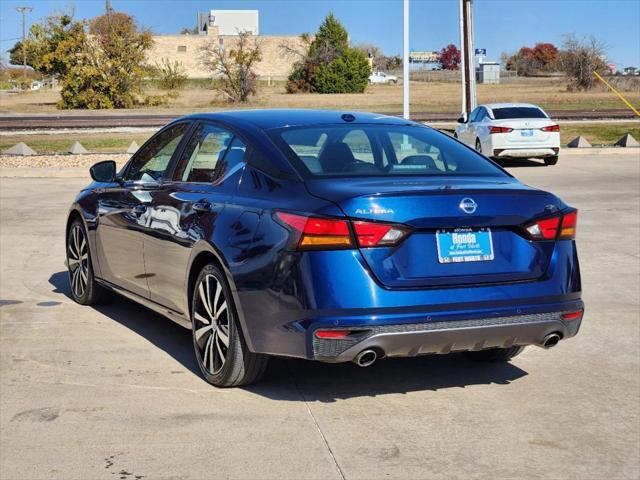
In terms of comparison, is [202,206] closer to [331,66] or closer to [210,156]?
[210,156]

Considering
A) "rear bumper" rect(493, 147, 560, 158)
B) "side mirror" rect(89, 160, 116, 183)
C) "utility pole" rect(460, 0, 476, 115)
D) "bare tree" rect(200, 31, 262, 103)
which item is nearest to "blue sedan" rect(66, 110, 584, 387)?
"side mirror" rect(89, 160, 116, 183)

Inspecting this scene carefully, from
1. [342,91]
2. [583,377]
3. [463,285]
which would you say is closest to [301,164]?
[463,285]

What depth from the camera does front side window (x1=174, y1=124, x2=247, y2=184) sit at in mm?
6410

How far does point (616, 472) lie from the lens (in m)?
4.93

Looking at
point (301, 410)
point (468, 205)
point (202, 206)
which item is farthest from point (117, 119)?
point (468, 205)

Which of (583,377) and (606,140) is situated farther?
(606,140)

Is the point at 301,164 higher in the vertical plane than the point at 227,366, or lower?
higher

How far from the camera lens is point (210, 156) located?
6.77 meters

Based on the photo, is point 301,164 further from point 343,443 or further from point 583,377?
point 583,377

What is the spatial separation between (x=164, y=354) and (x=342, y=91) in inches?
2361

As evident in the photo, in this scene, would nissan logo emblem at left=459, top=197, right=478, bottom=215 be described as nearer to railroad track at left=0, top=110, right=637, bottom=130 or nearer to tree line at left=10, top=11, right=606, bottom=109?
railroad track at left=0, top=110, right=637, bottom=130

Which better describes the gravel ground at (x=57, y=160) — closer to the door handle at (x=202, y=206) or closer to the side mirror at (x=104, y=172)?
the side mirror at (x=104, y=172)

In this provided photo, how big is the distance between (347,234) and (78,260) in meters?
4.05

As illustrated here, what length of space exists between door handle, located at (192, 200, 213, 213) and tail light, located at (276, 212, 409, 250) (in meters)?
1.08
